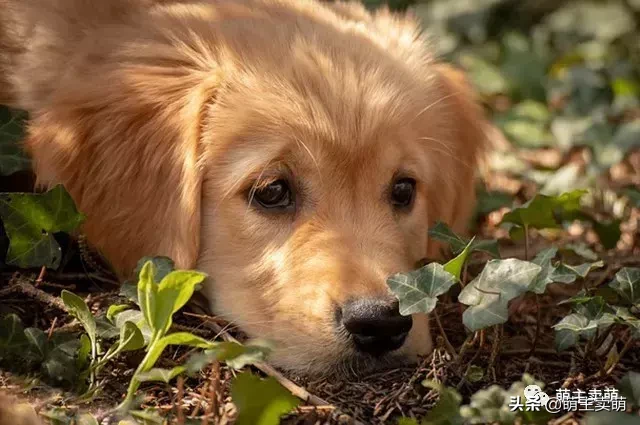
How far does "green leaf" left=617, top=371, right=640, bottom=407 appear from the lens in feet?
8.67

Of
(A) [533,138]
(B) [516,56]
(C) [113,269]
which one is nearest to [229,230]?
(C) [113,269]

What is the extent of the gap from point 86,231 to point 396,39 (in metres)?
1.41

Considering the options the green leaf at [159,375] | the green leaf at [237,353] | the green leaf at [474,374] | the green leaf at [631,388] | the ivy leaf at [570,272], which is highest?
the ivy leaf at [570,272]

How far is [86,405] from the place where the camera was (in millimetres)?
2775

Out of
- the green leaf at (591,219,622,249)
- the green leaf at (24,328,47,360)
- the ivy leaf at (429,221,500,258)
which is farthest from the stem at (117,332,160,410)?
the green leaf at (591,219,622,249)

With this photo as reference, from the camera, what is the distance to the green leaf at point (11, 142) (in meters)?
3.41

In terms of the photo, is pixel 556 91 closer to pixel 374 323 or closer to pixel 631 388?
pixel 374 323

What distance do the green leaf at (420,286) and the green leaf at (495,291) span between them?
0.08 metres

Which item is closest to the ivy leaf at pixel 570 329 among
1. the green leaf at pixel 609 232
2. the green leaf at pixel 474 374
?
the green leaf at pixel 474 374

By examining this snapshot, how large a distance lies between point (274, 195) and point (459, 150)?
1.00 m

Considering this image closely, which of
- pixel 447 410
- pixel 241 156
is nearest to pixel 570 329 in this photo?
pixel 447 410

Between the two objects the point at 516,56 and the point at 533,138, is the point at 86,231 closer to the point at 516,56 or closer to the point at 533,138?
the point at 533,138

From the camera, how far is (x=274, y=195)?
335 centimetres

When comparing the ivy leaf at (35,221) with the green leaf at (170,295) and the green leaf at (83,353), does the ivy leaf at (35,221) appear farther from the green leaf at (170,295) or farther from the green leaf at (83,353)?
the green leaf at (170,295)
